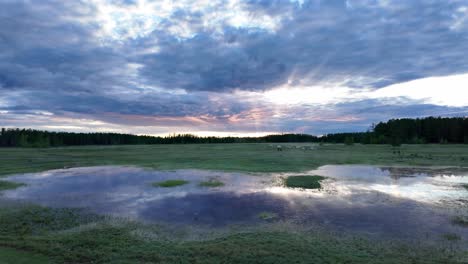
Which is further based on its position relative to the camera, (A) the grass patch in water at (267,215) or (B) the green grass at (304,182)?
(B) the green grass at (304,182)

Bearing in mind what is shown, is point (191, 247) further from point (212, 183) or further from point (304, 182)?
point (304, 182)

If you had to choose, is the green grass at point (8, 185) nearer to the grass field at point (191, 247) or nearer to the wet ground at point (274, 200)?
the wet ground at point (274, 200)

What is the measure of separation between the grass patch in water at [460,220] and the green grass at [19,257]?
15.9 meters

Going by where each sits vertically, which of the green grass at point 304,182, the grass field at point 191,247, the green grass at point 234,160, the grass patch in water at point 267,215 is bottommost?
the grass patch in water at point 267,215

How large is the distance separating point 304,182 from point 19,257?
1854 cm

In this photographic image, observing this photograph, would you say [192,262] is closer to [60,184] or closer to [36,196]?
[36,196]

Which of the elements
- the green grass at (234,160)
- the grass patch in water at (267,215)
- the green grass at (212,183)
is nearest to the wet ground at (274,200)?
the grass patch in water at (267,215)

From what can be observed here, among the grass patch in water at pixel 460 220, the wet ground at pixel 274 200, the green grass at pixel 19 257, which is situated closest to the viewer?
the green grass at pixel 19 257

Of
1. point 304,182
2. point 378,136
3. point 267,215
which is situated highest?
point 378,136

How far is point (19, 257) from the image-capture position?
8.02 m

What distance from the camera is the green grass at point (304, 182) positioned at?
66.5ft

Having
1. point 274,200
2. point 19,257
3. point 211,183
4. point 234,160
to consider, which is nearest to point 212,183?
point 211,183

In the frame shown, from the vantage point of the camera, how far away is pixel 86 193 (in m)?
18.7

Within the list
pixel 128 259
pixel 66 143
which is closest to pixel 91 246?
pixel 128 259
